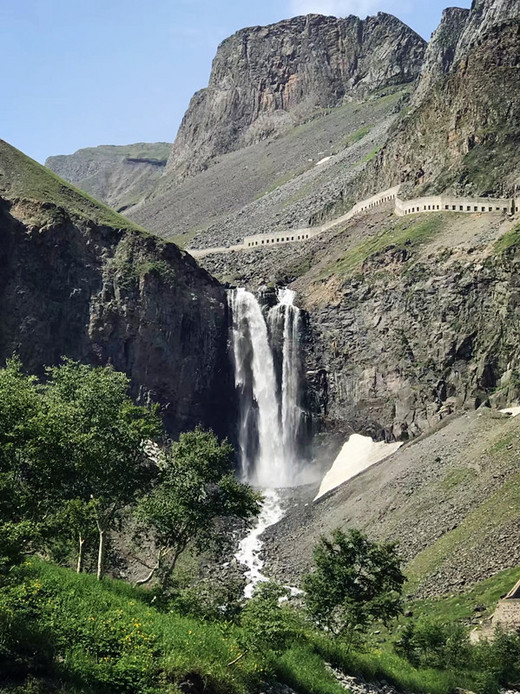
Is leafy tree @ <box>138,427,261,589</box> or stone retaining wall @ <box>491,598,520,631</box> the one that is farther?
stone retaining wall @ <box>491,598,520,631</box>

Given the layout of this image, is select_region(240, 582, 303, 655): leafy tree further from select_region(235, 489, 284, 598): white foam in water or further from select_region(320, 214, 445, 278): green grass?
select_region(320, 214, 445, 278): green grass

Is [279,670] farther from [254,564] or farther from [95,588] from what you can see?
[254,564]

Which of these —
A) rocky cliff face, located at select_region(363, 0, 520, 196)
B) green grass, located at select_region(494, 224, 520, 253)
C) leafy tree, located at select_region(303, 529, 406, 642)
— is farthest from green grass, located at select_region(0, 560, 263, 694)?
rocky cliff face, located at select_region(363, 0, 520, 196)

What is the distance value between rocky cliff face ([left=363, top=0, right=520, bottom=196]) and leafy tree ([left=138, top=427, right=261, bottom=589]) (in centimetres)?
9382

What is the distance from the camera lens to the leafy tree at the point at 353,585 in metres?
42.4

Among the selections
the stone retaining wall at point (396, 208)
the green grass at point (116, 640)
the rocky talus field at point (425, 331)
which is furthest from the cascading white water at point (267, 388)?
the green grass at point (116, 640)

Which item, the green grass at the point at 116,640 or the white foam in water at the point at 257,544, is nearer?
the green grass at the point at 116,640

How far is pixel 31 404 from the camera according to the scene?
29.2 metres

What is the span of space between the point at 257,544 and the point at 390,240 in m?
56.4

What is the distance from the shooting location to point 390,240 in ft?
400

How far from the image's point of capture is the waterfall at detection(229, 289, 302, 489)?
105 m

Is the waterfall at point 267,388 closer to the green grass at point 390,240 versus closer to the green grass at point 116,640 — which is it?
the green grass at point 390,240

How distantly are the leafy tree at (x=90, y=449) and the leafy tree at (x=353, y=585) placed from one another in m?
11.2

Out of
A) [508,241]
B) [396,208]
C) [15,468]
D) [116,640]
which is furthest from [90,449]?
[396,208]
